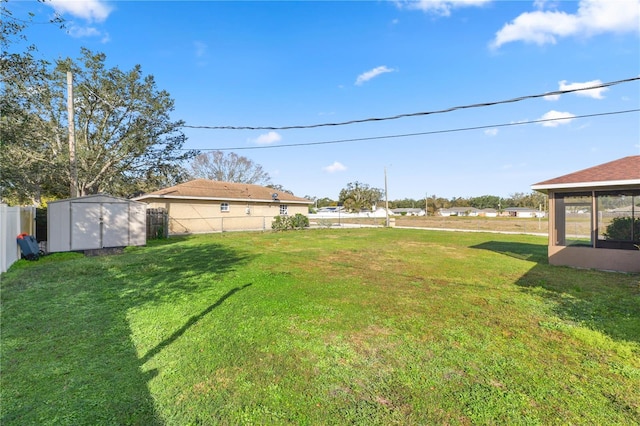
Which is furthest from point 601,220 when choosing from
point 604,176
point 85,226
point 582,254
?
point 85,226

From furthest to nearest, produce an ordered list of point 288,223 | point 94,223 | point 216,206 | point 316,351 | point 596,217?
point 288,223
point 216,206
point 94,223
point 596,217
point 316,351

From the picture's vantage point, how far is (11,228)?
7777 mm

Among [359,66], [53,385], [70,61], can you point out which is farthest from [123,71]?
[53,385]

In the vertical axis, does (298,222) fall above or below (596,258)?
above

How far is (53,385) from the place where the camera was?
255 centimetres

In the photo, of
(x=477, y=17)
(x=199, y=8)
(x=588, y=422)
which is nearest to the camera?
(x=588, y=422)

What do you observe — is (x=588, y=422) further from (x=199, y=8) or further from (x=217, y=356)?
(x=199, y=8)

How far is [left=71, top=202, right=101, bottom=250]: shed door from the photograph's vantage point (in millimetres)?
10852

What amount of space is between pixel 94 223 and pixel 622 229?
62.1 feet

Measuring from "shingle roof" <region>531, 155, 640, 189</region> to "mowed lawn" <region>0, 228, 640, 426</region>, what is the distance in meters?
3.13

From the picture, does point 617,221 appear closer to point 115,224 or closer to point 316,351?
point 316,351

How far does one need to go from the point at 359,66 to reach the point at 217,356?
16.4 m

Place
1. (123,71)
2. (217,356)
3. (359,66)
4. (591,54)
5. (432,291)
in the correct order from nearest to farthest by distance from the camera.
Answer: (217,356)
(432,291)
(591,54)
(359,66)
(123,71)

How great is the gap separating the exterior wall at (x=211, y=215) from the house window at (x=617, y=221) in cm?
1779
